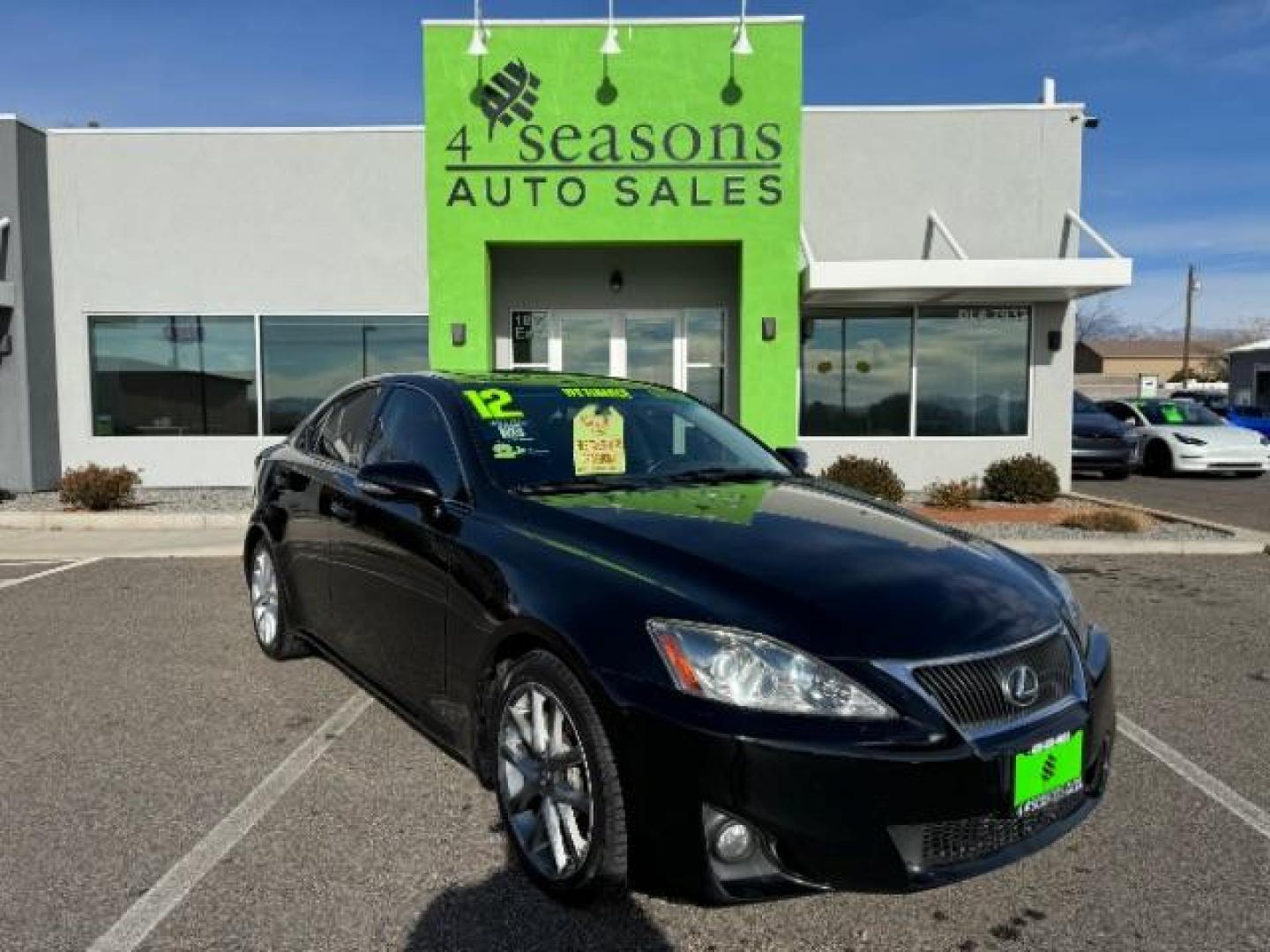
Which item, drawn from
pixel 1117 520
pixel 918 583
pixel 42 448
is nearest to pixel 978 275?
pixel 1117 520

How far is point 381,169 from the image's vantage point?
13453mm

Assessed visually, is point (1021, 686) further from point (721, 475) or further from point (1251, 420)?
point (1251, 420)

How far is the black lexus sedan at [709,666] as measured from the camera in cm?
241

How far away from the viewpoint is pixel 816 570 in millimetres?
2877

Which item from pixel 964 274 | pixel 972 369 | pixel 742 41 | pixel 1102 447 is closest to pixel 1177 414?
pixel 1102 447

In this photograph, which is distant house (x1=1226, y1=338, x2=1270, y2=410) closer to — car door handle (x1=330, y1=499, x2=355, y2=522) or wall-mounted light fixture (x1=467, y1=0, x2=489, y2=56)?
wall-mounted light fixture (x1=467, y1=0, x2=489, y2=56)

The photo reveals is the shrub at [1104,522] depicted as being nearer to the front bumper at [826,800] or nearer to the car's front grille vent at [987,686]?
the car's front grille vent at [987,686]

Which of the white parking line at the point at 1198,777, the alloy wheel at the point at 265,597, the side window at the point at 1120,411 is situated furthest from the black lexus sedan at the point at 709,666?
the side window at the point at 1120,411

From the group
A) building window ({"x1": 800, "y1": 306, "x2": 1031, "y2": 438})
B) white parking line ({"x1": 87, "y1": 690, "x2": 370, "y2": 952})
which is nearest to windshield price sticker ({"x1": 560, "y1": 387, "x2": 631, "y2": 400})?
white parking line ({"x1": 87, "y1": 690, "x2": 370, "y2": 952})

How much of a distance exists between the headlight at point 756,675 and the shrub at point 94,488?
10526mm

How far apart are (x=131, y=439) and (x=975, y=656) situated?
13.8 m

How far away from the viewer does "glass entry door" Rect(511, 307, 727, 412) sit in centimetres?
1363

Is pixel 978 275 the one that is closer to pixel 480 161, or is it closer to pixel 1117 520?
pixel 1117 520

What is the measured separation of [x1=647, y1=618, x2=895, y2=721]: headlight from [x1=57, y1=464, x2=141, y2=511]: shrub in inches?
414
